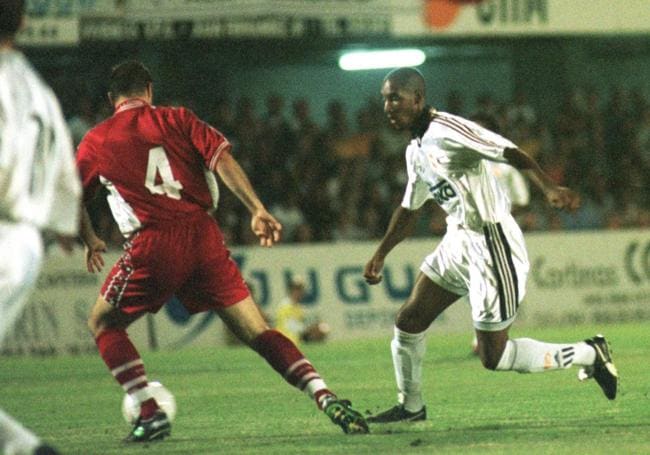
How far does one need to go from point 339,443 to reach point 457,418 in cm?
153

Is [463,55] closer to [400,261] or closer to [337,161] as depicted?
[337,161]

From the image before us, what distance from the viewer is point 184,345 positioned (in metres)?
18.4

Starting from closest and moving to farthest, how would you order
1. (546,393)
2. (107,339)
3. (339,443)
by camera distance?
(339,443) → (107,339) → (546,393)

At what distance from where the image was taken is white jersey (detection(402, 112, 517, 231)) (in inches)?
320

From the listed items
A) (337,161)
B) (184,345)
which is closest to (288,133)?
(337,161)

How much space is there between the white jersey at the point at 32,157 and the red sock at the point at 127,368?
275cm

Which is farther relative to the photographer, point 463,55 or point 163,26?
point 463,55

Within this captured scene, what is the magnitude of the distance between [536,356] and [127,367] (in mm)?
2460

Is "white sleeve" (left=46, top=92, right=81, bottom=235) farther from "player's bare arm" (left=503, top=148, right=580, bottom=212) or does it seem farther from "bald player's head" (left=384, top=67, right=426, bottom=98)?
"bald player's head" (left=384, top=67, right=426, bottom=98)

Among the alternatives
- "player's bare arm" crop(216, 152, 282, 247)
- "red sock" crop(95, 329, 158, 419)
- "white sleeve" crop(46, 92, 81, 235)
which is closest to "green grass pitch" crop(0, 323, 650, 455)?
"red sock" crop(95, 329, 158, 419)

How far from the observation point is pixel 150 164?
7953 mm

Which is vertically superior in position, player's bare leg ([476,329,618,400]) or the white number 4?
the white number 4

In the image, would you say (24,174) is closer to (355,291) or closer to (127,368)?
(127,368)

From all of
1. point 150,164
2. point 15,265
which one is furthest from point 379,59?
point 15,265
